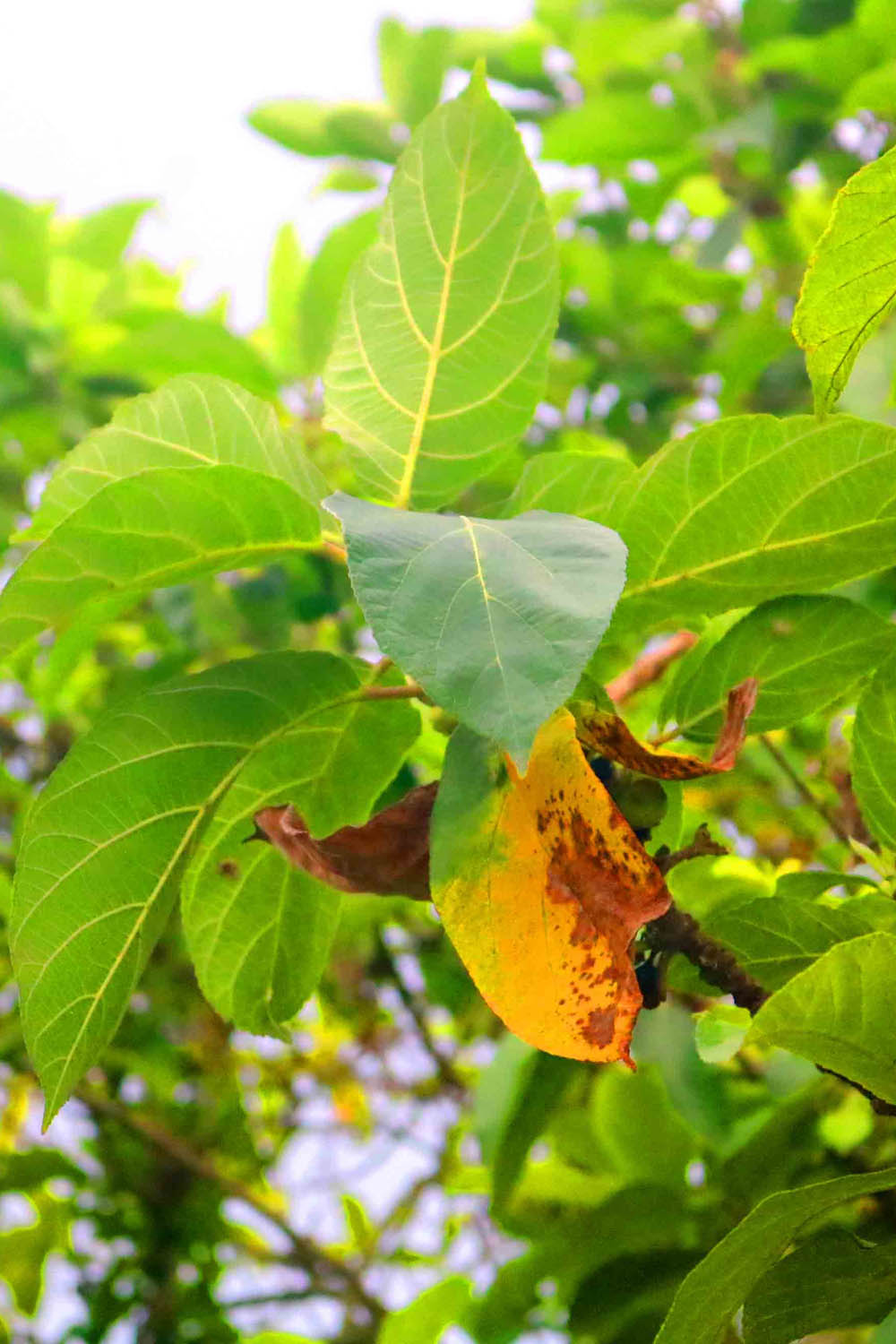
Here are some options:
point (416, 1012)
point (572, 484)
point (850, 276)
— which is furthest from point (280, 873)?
point (416, 1012)

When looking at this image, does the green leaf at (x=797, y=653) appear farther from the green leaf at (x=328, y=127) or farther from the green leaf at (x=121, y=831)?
the green leaf at (x=328, y=127)

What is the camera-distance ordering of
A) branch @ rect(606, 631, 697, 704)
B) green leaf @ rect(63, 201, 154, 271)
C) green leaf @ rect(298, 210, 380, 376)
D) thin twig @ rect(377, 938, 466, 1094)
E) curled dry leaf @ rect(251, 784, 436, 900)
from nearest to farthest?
1. curled dry leaf @ rect(251, 784, 436, 900)
2. branch @ rect(606, 631, 697, 704)
3. green leaf @ rect(298, 210, 380, 376)
4. green leaf @ rect(63, 201, 154, 271)
5. thin twig @ rect(377, 938, 466, 1094)

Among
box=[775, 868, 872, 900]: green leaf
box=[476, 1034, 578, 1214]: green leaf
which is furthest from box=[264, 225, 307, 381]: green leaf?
box=[775, 868, 872, 900]: green leaf

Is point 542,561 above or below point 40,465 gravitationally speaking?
above

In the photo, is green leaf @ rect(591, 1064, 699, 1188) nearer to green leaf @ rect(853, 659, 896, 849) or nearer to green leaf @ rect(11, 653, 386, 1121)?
green leaf @ rect(853, 659, 896, 849)

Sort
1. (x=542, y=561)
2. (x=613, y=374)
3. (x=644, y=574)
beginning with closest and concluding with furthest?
(x=542, y=561) < (x=644, y=574) < (x=613, y=374)

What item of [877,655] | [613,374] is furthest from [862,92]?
[877,655]

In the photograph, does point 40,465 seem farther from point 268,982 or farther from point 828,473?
point 828,473
